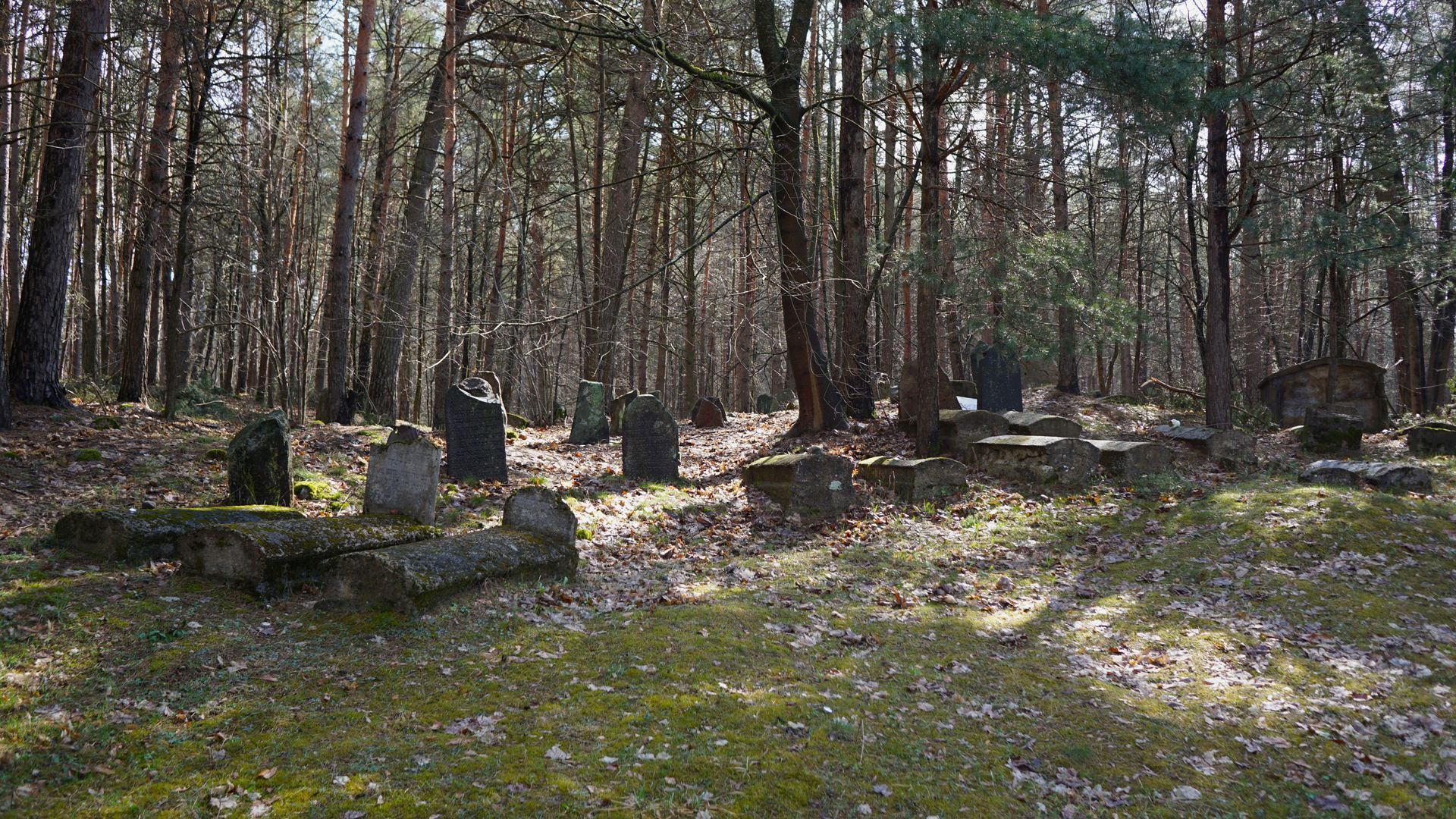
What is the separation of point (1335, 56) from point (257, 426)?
17.0 m

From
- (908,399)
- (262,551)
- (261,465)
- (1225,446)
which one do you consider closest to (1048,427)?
(908,399)

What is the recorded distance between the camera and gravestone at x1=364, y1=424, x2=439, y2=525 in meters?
7.64

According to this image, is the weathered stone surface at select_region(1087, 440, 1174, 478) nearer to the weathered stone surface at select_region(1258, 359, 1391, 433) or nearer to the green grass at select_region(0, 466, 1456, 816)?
the green grass at select_region(0, 466, 1456, 816)

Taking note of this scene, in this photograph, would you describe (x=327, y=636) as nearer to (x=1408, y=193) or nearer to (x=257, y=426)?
(x=257, y=426)

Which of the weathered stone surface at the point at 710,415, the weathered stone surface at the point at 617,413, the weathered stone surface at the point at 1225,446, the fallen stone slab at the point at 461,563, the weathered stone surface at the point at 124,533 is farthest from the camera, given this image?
the weathered stone surface at the point at 710,415

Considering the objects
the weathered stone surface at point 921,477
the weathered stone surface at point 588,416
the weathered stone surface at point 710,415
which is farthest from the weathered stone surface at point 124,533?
the weathered stone surface at point 710,415

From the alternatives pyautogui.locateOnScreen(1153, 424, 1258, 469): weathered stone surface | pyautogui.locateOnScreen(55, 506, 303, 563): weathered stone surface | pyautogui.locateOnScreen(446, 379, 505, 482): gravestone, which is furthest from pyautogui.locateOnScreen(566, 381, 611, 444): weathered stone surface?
pyautogui.locateOnScreen(1153, 424, 1258, 469): weathered stone surface

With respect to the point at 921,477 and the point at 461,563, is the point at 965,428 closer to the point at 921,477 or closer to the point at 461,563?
the point at 921,477

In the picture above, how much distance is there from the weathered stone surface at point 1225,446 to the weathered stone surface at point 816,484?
19.8 ft

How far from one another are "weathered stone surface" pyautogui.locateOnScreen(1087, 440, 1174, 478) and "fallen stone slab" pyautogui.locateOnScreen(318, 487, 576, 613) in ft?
25.3

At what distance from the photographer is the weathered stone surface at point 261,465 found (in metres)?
7.46

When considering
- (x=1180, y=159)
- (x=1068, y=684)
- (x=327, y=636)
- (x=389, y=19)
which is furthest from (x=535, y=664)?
(x=1180, y=159)

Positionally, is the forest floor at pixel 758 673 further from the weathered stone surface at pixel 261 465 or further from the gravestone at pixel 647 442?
the gravestone at pixel 647 442

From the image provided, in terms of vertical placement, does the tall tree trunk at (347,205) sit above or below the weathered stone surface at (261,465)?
above
